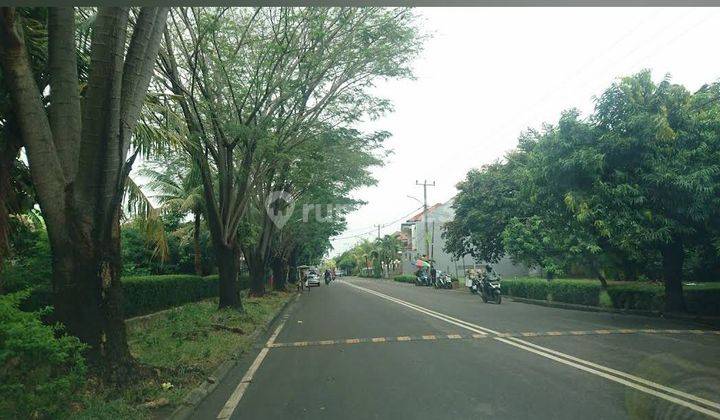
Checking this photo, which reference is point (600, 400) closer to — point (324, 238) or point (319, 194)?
point (319, 194)

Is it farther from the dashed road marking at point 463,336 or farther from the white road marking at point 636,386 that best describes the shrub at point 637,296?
the white road marking at point 636,386

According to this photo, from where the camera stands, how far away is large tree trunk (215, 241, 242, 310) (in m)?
18.0

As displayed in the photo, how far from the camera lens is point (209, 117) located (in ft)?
49.6

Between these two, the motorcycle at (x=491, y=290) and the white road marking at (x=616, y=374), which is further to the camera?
the motorcycle at (x=491, y=290)

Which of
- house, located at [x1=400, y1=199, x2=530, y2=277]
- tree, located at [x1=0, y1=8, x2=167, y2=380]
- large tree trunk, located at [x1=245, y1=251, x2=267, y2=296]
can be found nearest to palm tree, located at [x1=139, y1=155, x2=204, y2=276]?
large tree trunk, located at [x1=245, y1=251, x2=267, y2=296]

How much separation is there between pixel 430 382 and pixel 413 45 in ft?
34.3

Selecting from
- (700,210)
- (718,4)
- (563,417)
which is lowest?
(563,417)

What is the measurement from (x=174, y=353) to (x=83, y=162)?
3981 millimetres

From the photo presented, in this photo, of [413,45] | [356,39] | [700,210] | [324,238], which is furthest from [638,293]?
[324,238]

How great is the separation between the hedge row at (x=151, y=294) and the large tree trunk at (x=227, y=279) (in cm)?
180

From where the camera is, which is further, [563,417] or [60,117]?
[60,117]

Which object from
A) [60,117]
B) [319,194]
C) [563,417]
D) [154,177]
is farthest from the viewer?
[154,177]

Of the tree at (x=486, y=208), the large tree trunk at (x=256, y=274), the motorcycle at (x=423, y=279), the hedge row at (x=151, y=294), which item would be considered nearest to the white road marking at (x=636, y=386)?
the hedge row at (x=151, y=294)

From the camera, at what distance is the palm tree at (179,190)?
23.8 m
